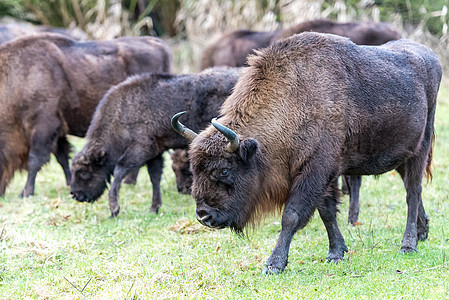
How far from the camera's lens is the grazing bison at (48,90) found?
415 inches

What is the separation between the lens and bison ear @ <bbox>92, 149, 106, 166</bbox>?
9219mm

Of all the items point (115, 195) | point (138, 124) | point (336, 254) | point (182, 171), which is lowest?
point (182, 171)

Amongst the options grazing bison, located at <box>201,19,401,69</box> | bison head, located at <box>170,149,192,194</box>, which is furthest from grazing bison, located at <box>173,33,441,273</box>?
grazing bison, located at <box>201,19,401,69</box>

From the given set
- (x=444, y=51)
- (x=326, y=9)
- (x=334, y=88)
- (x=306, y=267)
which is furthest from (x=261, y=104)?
(x=444, y=51)

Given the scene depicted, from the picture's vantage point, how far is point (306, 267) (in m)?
5.93

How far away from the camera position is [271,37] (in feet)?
45.6

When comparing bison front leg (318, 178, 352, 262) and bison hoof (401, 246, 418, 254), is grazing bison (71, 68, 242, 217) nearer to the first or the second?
bison front leg (318, 178, 352, 262)

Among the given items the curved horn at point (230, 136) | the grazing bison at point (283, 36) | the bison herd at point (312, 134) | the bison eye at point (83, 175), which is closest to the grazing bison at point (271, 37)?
the grazing bison at point (283, 36)

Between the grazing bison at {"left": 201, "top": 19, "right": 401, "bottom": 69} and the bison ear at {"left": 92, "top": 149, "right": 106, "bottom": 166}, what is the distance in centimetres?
526

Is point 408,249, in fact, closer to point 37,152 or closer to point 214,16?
point 37,152

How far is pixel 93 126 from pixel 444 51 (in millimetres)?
11330

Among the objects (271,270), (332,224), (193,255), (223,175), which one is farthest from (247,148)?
(193,255)

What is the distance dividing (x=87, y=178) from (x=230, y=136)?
14.5ft

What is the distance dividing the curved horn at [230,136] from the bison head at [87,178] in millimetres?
4142
